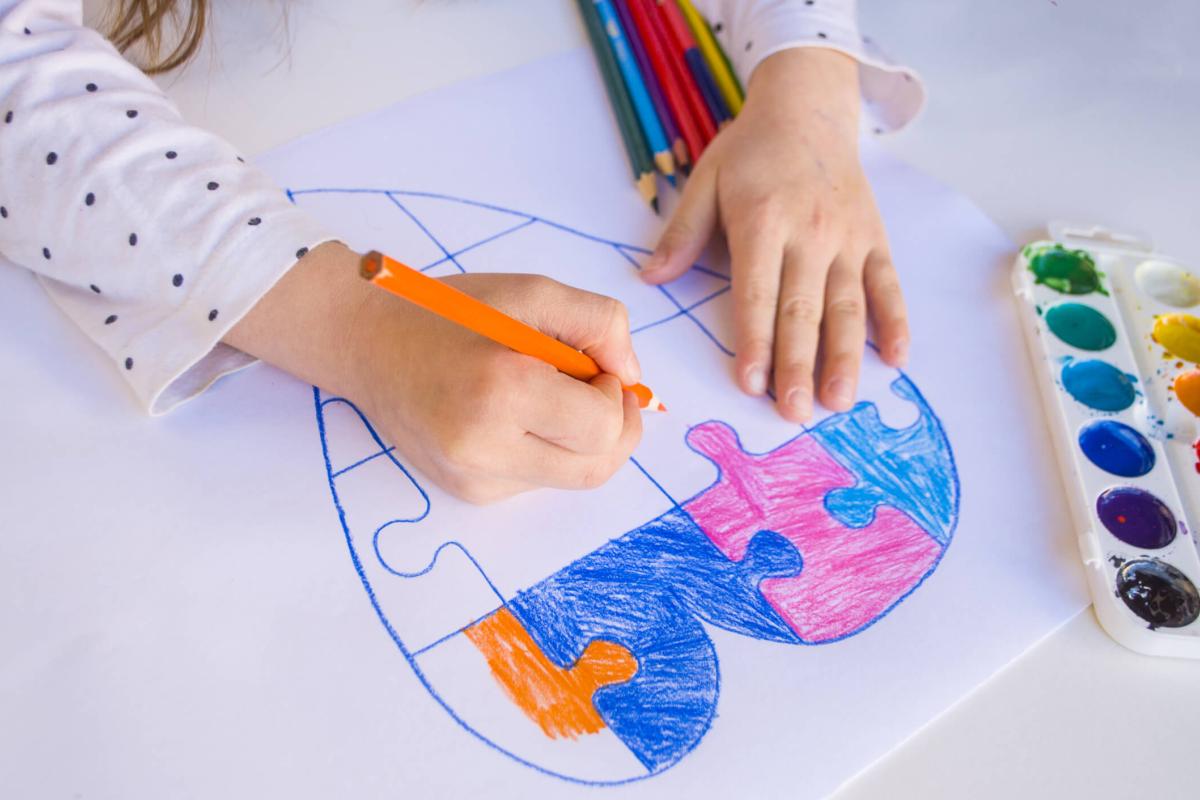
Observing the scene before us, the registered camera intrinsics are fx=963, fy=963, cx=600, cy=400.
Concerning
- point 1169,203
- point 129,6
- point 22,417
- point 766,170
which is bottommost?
point 1169,203

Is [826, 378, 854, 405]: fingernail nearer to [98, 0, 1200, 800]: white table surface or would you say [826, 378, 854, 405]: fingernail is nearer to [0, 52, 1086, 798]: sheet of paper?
[0, 52, 1086, 798]: sheet of paper

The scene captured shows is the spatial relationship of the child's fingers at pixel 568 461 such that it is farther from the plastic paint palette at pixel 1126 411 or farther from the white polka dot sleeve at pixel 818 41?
the white polka dot sleeve at pixel 818 41

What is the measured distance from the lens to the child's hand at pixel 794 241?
649mm

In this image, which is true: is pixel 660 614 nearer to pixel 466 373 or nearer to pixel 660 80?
pixel 466 373

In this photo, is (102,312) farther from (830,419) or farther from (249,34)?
(830,419)

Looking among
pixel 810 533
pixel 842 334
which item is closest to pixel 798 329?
pixel 842 334

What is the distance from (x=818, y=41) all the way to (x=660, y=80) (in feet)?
0.45

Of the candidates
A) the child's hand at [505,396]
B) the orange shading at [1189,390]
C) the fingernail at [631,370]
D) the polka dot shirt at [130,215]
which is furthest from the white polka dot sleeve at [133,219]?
the orange shading at [1189,390]

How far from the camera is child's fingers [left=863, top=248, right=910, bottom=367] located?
2.17 ft

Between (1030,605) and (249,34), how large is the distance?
2.41 ft

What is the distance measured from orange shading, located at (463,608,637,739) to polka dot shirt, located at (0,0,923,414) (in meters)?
0.25

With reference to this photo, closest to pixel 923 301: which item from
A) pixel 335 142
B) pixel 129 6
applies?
pixel 335 142

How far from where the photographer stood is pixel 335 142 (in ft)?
2.43

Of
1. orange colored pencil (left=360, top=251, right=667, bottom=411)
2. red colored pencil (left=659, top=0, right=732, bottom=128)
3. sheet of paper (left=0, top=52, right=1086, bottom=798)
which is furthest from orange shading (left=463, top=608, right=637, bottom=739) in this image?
red colored pencil (left=659, top=0, right=732, bottom=128)
